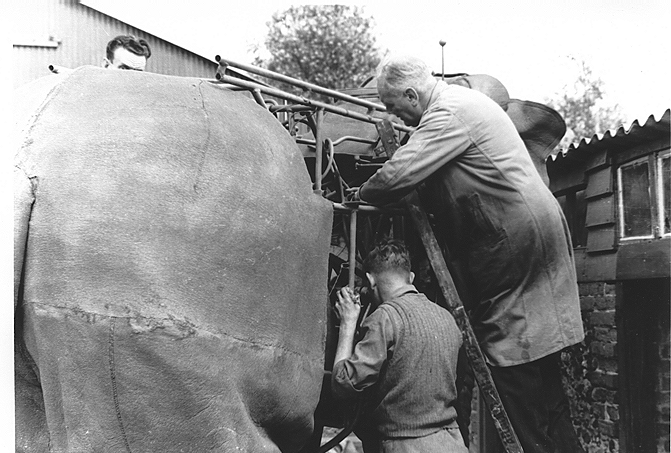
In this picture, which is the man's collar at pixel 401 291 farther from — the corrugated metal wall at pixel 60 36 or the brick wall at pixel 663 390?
the corrugated metal wall at pixel 60 36

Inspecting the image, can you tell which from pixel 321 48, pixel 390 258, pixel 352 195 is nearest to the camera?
pixel 390 258

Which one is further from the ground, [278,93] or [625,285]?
[278,93]

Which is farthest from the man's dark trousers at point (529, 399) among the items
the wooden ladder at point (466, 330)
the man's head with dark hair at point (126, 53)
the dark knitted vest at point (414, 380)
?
the man's head with dark hair at point (126, 53)

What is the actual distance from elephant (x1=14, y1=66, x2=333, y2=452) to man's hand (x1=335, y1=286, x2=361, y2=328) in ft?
2.18

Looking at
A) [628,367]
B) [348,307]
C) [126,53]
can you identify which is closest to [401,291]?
[348,307]

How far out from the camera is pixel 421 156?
3.02 metres

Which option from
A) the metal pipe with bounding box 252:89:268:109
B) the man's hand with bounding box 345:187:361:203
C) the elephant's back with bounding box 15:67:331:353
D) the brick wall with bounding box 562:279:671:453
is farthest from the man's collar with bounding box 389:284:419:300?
the brick wall with bounding box 562:279:671:453

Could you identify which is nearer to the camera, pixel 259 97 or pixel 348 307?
pixel 259 97

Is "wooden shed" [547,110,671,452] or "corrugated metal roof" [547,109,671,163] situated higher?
"corrugated metal roof" [547,109,671,163]

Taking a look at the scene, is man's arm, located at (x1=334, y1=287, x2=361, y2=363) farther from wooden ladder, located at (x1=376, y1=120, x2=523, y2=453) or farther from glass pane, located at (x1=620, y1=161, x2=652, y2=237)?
glass pane, located at (x1=620, y1=161, x2=652, y2=237)

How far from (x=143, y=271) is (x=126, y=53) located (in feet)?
7.70

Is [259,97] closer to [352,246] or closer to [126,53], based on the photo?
[352,246]

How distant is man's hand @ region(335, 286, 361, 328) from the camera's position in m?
3.06

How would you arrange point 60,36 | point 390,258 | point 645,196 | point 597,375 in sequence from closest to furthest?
point 390,258 < point 645,196 < point 597,375 < point 60,36
